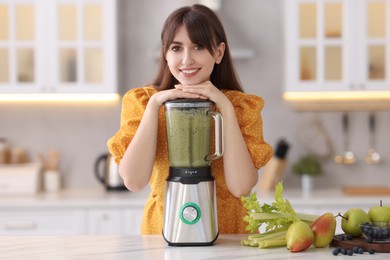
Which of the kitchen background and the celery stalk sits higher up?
the kitchen background

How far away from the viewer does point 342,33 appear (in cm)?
402

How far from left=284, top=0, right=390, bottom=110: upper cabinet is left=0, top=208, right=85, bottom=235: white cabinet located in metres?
1.37

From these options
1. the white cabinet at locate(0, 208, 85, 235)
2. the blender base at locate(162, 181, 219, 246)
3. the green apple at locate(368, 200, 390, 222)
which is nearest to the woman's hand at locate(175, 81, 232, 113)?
the blender base at locate(162, 181, 219, 246)

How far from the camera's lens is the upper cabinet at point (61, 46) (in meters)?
4.06

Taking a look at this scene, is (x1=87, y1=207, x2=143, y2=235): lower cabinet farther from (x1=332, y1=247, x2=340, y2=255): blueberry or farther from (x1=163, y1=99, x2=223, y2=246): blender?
(x1=332, y1=247, x2=340, y2=255): blueberry

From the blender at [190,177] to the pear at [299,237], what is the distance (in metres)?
0.22

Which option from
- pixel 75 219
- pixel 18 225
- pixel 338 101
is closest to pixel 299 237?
pixel 75 219

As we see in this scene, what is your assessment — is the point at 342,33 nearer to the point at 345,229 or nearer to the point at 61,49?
the point at 61,49

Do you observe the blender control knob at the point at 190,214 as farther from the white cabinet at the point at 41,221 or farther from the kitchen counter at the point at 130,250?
the white cabinet at the point at 41,221

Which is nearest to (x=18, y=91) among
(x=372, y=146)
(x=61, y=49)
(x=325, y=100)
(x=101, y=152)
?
(x=61, y=49)

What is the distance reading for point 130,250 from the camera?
74.4 inches

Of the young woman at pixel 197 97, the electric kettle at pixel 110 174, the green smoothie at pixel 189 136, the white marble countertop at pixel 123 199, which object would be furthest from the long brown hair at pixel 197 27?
the electric kettle at pixel 110 174

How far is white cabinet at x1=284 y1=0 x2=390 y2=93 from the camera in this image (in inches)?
157

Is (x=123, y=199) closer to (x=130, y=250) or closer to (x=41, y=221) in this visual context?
(x=41, y=221)
